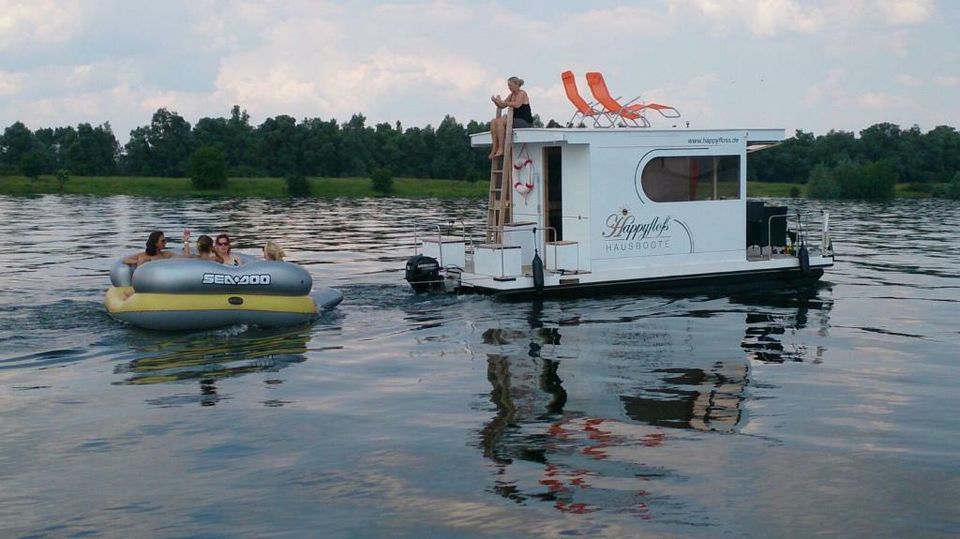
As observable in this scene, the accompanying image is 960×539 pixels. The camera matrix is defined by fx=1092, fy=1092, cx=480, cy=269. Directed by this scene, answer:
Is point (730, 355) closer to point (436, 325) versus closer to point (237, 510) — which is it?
point (436, 325)

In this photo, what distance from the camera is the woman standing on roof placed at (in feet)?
61.2

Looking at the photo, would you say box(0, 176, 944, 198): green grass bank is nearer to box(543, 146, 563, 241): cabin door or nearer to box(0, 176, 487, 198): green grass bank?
box(0, 176, 487, 198): green grass bank

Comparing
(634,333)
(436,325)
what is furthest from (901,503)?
(436,325)

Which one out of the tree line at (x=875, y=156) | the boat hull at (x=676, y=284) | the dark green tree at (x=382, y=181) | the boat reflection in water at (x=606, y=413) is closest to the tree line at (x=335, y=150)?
the tree line at (x=875, y=156)

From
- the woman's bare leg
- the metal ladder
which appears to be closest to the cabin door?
the metal ladder

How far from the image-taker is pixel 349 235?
1479 inches

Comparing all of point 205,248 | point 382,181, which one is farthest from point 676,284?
point 382,181

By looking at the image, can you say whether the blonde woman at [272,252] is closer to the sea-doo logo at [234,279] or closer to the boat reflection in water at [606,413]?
the sea-doo logo at [234,279]

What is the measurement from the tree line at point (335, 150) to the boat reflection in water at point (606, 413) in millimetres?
65430

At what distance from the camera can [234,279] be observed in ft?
50.2

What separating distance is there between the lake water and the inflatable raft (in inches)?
10.0

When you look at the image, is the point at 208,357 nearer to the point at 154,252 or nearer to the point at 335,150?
the point at 154,252

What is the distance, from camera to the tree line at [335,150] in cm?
8481

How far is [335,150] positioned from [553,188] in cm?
Answer: 8659
